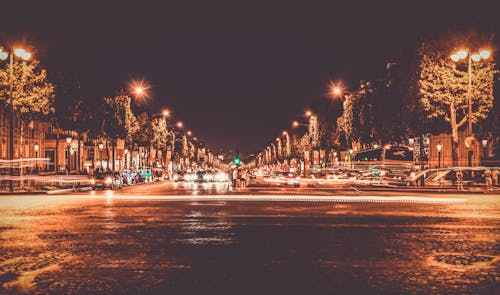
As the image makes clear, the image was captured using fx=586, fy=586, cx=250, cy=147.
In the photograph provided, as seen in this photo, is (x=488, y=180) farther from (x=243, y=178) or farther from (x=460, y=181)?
(x=243, y=178)

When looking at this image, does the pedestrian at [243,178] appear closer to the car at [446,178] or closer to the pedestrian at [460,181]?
the car at [446,178]

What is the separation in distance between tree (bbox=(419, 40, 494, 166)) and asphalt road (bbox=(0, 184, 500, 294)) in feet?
84.9

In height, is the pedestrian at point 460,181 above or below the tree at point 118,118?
below

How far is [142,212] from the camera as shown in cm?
1925

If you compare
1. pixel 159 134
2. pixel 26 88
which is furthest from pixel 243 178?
pixel 159 134

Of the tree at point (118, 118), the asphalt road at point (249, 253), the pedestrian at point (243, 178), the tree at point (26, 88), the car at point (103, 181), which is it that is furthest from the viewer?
the tree at point (118, 118)

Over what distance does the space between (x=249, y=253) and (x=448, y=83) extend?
34936 mm

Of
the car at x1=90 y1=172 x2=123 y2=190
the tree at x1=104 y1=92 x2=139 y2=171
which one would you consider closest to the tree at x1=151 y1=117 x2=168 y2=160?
the tree at x1=104 y1=92 x2=139 y2=171

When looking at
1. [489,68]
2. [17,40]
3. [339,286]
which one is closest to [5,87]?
[17,40]

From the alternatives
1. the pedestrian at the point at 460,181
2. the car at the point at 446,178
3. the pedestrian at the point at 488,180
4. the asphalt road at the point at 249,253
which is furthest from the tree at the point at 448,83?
the asphalt road at the point at 249,253

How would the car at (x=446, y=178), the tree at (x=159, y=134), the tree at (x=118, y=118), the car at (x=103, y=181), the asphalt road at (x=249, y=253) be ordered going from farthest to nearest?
the tree at (x=159, y=134), the tree at (x=118, y=118), the car at (x=103, y=181), the car at (x=446, y=178), the asphalt road at (x=249, y=253)

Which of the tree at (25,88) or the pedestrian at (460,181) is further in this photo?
the tree at (25,88)

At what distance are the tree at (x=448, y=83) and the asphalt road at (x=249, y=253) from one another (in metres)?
25.9

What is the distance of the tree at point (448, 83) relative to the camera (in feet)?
138
